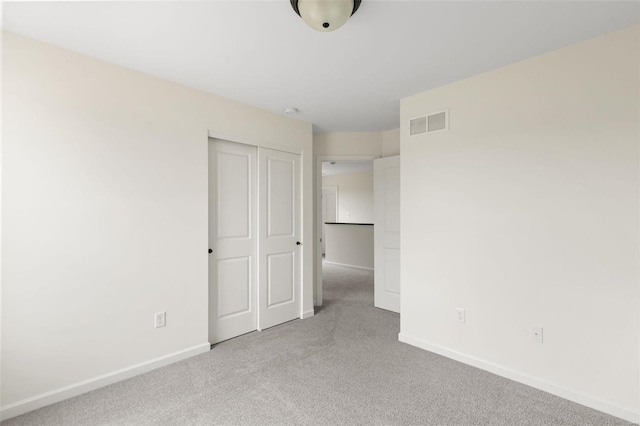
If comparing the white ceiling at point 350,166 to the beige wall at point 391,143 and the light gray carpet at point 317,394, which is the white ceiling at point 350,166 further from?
the light gray carpet at point 317,394

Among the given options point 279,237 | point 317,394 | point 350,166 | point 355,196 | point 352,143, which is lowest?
point 317,394

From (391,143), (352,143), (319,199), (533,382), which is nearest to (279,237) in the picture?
(319,199)

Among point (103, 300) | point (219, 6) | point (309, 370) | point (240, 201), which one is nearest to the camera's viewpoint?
point (219, 6)

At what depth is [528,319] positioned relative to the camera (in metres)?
2.25

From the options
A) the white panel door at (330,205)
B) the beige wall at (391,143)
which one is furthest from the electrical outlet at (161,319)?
the white panel door at (330,205)

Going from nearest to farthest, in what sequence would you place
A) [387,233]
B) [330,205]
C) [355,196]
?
[387,233] < [355,196] < [330,205]

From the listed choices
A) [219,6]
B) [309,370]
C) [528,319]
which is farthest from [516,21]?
[309,370]

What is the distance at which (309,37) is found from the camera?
194 centimetres

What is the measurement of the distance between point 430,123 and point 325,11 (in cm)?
168

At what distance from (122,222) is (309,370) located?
187 cm

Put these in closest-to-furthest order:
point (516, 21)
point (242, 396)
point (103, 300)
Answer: point (516, 21)
point (242, 396)
point (103, 300)

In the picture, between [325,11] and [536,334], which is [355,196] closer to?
[536,334]

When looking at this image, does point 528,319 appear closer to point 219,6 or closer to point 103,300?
point 219,6

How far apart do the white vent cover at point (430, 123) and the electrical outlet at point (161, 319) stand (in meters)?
2.77
